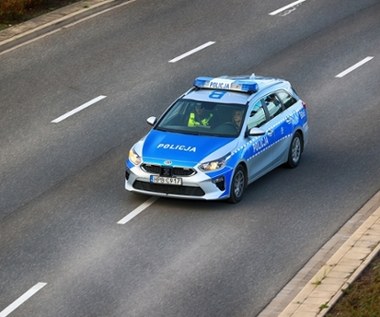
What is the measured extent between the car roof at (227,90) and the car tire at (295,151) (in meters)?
1.05

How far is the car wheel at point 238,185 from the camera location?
21844 mm

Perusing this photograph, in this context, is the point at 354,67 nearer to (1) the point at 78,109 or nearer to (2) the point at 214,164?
(1) the point at 78,109

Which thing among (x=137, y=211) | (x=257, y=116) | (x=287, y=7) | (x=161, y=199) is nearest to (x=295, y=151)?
(x=257, y=116)

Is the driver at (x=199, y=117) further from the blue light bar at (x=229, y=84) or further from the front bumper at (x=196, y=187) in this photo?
the front bumper at (x=196, y=187)

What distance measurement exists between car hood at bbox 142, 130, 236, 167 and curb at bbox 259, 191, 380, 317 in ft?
8.01

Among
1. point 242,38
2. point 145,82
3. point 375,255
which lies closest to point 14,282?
point 375,255

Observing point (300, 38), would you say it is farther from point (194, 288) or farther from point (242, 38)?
point (194, 288)

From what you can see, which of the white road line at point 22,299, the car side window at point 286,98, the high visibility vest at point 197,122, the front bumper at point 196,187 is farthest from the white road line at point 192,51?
the white road line at point 22,299

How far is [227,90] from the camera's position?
23.4 m

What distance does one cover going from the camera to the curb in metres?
17.4

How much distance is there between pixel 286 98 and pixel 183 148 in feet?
9.65

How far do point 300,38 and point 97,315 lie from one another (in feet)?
52.8

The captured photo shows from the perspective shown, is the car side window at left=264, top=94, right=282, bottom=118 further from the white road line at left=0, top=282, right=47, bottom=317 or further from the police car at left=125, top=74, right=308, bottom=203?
the white road line at left=0, top=282, right=47, bottom=317

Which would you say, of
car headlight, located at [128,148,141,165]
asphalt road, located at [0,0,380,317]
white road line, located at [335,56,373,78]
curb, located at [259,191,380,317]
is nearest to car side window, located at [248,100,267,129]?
asphalt road, located at [0,0,380,317]
